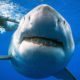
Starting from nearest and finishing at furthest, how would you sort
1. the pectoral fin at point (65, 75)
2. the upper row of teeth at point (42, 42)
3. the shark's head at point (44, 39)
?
1. the shark's head at point (44, 39)
2. the upper row of teeth at point (42, 42)
3. the pectoral fin at point (65, 75)

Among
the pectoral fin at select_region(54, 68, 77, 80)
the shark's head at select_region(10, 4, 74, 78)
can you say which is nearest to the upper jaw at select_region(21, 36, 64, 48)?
the shark's head at select_region(10, 4, 74, 78)

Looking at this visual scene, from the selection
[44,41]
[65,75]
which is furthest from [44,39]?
[65,75]

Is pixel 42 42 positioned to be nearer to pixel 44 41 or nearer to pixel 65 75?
pixel 44 41

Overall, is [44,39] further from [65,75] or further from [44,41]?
[65,75]

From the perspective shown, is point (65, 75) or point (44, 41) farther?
point (65, 75)

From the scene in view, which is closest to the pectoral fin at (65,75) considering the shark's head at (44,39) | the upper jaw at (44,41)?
the shark's head at (44,39)

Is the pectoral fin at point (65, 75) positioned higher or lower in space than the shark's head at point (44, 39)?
higher

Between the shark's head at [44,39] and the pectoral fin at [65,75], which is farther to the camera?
the pectoral fin at [65,75]

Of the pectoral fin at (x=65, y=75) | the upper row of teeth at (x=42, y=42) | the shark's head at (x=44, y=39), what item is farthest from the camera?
the pectoral fin at (x=65, y=75)

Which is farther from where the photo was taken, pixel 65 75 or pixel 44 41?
pixel 65 75

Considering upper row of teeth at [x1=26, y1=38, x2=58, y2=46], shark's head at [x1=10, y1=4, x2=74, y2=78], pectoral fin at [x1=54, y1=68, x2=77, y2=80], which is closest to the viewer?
shark's head at [x1=10, y1=4, x2=74, y2=78]

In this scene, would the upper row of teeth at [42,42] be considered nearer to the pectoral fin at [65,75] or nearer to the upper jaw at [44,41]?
the upper jaw at [44,41]

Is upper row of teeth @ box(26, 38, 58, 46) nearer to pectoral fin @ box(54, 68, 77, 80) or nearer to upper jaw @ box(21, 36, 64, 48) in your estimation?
upper jaw @ box(21, 36, 64, 48)

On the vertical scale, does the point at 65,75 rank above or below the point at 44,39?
above
